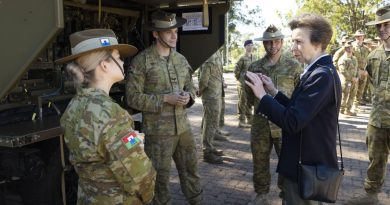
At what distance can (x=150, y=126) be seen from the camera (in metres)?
3.79

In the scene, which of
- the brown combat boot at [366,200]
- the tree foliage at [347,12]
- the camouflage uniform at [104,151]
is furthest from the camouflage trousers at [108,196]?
the tree foliage at [347,12]

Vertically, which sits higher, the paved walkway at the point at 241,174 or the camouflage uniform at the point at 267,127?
the camouflage uniform at the point at 267,127

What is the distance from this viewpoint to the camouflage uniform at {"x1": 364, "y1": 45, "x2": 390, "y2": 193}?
423 cm

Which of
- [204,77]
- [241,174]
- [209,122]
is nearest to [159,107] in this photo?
[241,174]

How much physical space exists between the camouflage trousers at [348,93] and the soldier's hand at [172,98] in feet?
26.5

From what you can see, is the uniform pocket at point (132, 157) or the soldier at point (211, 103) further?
the soldier at point (211, 103)

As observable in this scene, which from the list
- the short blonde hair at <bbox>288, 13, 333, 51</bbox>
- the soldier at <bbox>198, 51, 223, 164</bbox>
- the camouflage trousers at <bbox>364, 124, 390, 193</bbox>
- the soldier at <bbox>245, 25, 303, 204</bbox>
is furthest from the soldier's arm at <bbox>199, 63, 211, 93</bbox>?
the short blonde hair at <bbox>288, 13, 333, 51</bbox>

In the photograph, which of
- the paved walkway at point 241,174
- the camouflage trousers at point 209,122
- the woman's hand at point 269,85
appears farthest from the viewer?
the camouflage trousers at point 209,122

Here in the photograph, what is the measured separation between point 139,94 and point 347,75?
8.22 meters

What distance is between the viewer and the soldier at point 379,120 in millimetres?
4184

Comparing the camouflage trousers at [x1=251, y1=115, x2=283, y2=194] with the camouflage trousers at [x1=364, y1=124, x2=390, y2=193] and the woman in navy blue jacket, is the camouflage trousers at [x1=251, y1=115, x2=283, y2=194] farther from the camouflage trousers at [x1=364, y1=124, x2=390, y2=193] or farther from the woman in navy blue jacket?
the woman in navy blue jacket

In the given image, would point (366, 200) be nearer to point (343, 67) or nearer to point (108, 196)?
point (108, 196)

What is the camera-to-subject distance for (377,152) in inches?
170

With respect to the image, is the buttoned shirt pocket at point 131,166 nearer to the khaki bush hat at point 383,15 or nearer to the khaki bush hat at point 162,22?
the khaki bush hat at point 162,22
